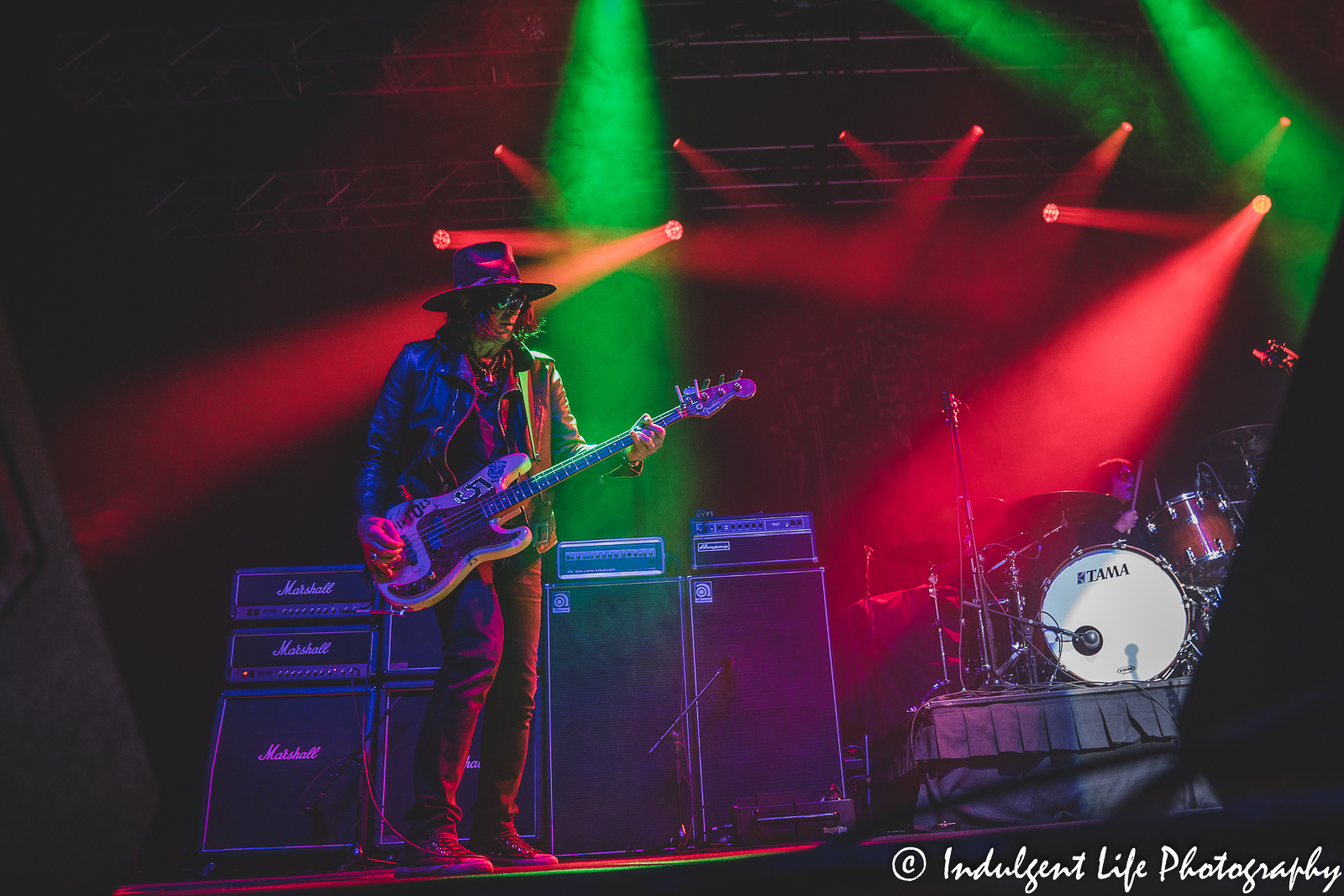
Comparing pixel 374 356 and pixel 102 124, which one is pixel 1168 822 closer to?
pixel 374 356

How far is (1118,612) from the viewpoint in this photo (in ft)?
15.0

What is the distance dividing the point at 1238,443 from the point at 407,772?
5.28 m

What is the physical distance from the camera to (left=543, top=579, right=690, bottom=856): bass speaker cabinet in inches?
148

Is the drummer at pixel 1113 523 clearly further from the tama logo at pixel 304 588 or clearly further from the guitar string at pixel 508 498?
the tama logo at pixel 304 588

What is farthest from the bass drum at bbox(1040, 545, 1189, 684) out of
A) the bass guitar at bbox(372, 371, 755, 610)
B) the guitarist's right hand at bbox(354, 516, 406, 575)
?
the guitarist's right hand at bbox(354, 516, 406, 575)

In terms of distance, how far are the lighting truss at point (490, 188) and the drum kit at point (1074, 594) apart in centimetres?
256

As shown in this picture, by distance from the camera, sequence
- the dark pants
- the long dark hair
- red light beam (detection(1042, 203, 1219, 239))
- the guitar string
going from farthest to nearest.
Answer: red light beam (detection(1042, 203, 1219, 239))
the long dark hair
the guitar string
the dark pants

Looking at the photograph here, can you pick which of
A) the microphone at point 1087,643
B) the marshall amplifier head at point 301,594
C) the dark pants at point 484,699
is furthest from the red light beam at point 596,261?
the microphone at point 1087,643

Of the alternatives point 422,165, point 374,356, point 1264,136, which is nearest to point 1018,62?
point 1264,136

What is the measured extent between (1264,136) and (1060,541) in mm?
3441

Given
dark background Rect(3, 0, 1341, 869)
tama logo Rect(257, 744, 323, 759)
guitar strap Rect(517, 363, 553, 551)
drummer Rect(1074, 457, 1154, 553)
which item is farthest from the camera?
drummer Rect(1074, 457, 1154, 553)

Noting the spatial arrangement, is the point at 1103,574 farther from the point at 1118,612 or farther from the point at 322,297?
the point at 322,297

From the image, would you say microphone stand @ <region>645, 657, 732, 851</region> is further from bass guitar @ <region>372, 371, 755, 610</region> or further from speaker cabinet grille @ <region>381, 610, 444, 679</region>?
bass guitar @ <region>372, 371, 755, 610</region>

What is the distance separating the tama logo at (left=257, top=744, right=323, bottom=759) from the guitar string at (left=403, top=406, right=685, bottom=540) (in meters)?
1.70
